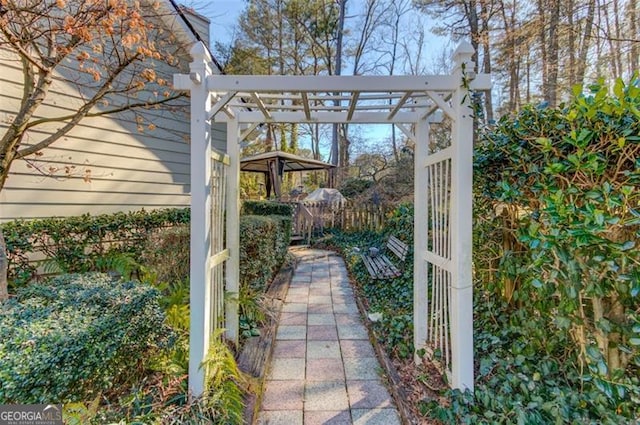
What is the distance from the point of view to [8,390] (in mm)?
1416

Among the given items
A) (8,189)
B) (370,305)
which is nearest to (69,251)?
(8,189)

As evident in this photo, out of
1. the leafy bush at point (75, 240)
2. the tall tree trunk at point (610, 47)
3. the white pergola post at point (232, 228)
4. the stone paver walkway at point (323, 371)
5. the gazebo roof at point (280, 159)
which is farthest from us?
the gazebo roof at point (280, 159)

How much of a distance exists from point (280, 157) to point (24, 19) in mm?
5568

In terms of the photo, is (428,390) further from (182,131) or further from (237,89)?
(182,131)

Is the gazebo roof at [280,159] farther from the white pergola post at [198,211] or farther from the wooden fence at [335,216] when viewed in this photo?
the white pergola post at [198,211]

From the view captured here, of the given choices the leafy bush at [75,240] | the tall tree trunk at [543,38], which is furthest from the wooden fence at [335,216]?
the tall tree trunk at [543,38]

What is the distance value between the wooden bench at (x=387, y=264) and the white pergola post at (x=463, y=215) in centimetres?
222

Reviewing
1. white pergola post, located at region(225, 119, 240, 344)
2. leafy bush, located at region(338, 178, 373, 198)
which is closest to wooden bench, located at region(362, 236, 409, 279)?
white pergola post, located at region(225, 119, 240, 344)

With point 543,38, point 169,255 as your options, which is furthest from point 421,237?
point 543,38

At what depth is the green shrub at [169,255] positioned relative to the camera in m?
3.40

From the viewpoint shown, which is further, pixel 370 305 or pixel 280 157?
pixel 280 157

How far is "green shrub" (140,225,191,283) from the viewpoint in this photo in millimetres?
3396

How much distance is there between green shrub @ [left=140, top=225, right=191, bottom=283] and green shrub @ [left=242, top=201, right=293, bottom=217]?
393cm

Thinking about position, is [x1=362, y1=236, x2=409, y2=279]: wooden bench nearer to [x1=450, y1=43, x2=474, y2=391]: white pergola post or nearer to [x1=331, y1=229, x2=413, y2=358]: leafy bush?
[x1=331, y1=229, x2=413, y2=358]: leafy bush
